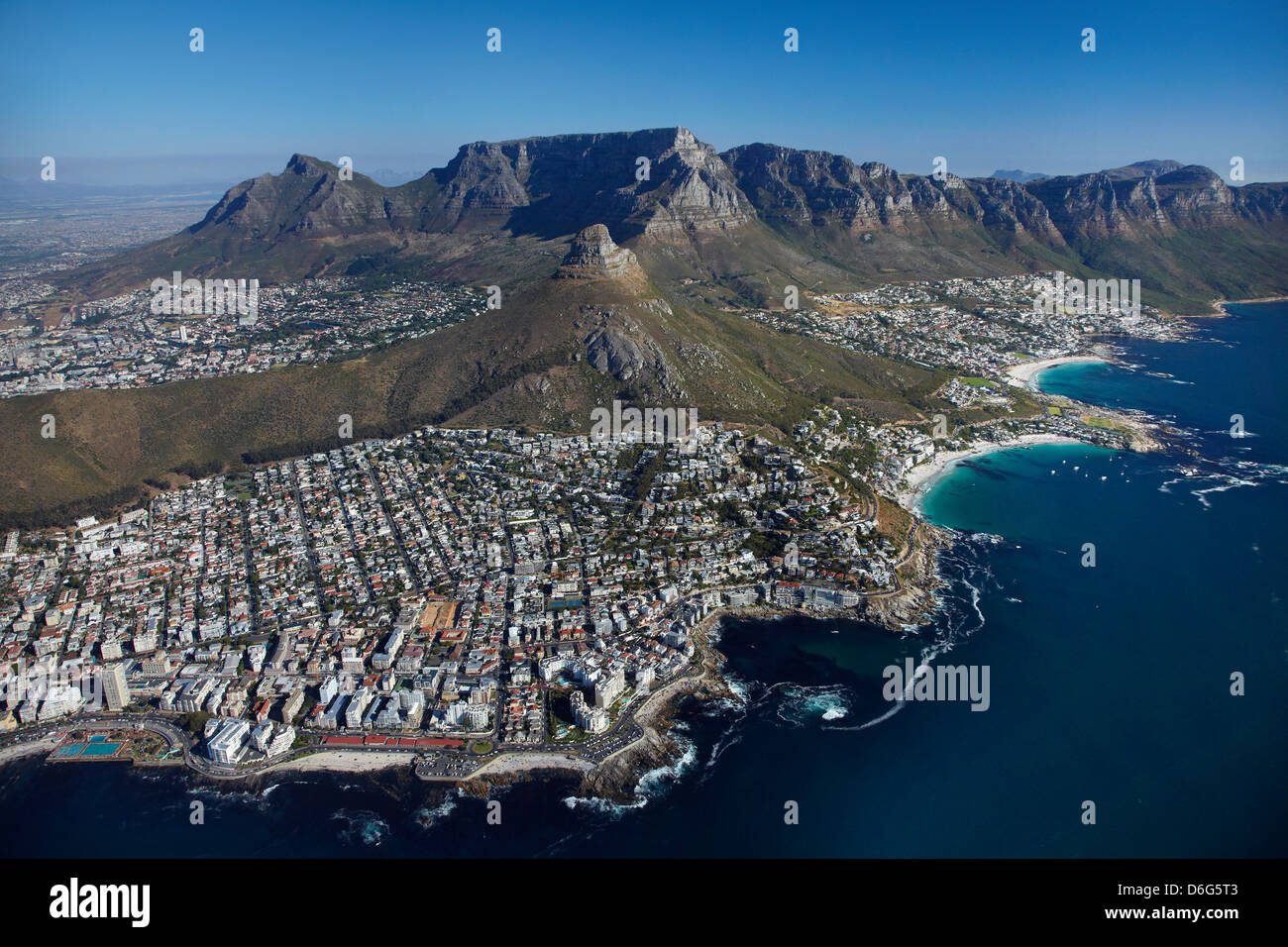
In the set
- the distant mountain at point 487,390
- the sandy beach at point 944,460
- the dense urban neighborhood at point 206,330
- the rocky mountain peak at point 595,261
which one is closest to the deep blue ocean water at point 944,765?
the sandy beach at point 944,460

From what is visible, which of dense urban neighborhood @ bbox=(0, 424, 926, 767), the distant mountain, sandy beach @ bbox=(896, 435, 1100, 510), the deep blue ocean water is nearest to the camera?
the deep blue ocean water

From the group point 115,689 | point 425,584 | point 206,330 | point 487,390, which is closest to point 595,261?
point 487,390

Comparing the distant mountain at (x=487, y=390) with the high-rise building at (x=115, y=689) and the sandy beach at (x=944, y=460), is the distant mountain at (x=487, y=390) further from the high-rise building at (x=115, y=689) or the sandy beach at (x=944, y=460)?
the high-rise building at (x=115, y=689)

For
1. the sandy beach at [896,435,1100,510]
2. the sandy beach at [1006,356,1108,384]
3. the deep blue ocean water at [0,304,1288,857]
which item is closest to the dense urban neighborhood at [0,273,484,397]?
the deep blue ocean water at [0,304,1288,857]

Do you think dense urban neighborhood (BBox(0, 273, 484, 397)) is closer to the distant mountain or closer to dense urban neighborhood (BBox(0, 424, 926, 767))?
the distant mountain

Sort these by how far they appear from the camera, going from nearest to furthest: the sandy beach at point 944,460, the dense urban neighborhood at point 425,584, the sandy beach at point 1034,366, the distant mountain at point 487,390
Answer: the dense urban neighborhood at point 425,584 < the sandy beach at point 944,460 < the distant mountain at point 487,390 < the sandy beach at point 1034,366

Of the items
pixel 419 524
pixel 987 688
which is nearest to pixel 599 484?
pixel 419 524
